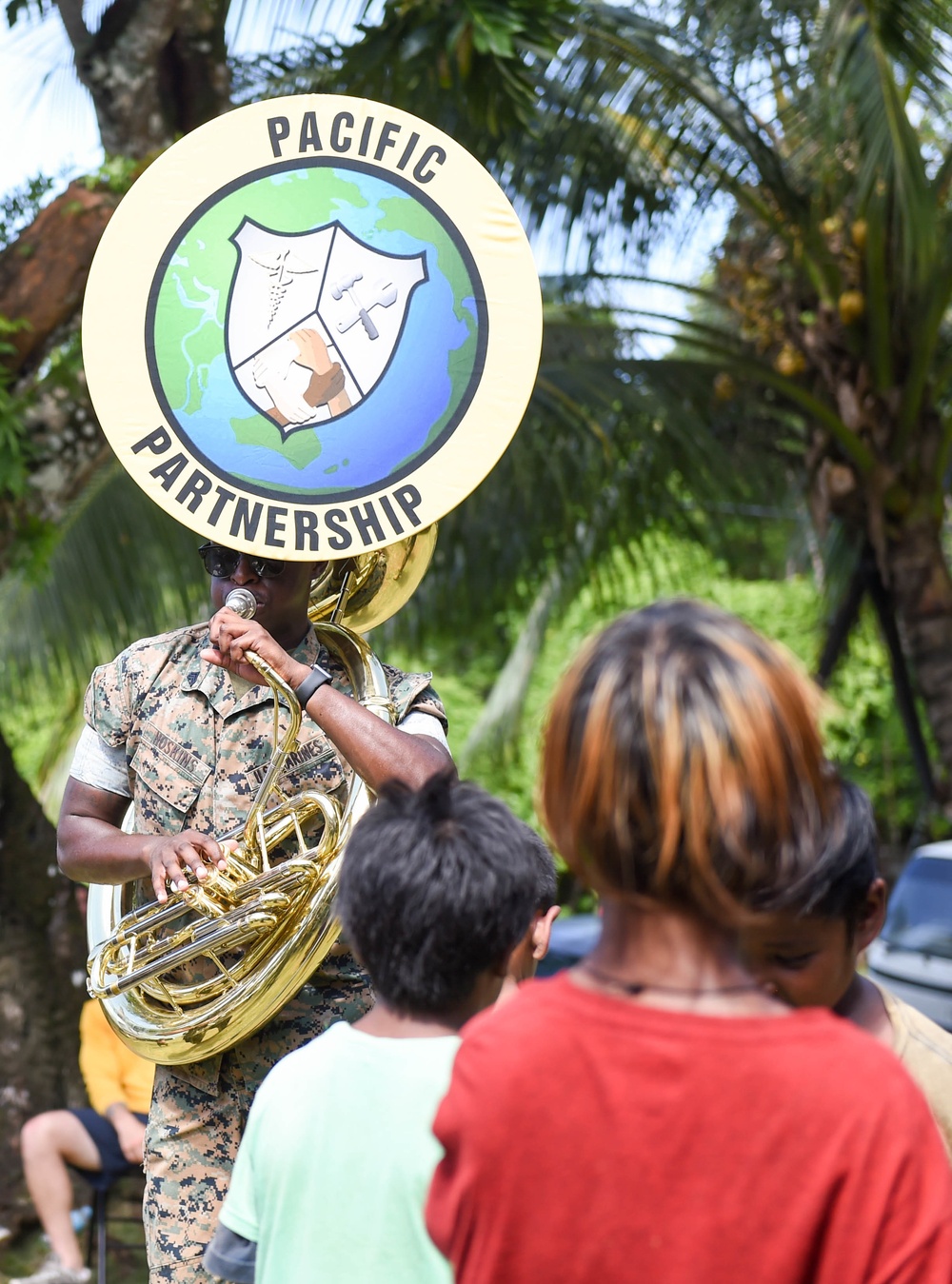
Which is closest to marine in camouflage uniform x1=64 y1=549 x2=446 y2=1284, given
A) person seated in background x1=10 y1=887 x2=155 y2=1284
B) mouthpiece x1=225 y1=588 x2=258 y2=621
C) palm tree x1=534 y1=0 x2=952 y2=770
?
mouthpiece x1=225 y1=588 x2=258 y2=621

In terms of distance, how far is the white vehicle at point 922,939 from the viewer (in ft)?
19.4

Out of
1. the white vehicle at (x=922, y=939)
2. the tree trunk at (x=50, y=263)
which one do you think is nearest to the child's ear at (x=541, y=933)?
the tree trunk at (x=50, y=263)

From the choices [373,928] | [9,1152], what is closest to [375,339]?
[373,928]

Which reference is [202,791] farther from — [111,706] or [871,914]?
[871,914]

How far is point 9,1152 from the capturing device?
15.3 ft

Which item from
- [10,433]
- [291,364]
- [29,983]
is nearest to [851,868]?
[291,364]

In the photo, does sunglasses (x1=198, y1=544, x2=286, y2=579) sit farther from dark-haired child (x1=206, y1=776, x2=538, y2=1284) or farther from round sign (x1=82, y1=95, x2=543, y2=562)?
dark-haired child (x1=206, y1=776, x2=538, y2=1284)

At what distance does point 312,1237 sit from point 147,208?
5.25 feet

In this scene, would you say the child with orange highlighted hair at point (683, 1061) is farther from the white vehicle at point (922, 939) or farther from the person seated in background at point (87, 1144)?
the white vehicle at point (922, 939)

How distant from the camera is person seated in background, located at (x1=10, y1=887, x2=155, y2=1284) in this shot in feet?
13.3

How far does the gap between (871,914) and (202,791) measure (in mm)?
1120

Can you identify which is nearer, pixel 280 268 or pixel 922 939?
pixel 280 268

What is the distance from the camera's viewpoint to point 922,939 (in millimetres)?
6160

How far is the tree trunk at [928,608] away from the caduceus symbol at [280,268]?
4850mm
